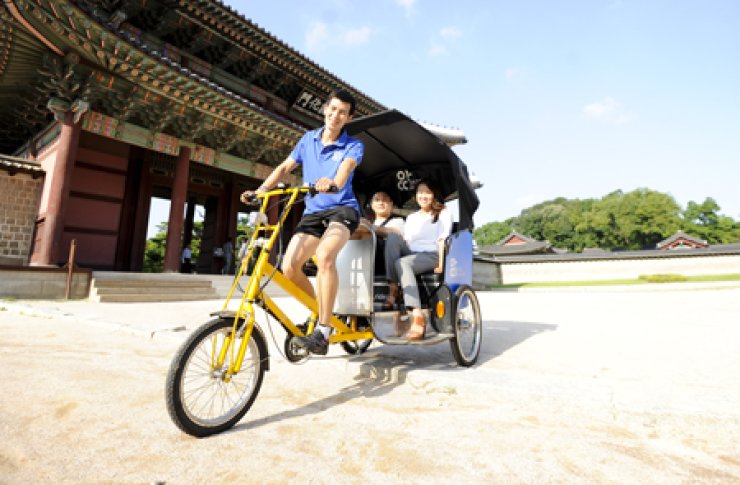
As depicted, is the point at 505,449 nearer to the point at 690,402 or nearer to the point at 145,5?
the point at 690,402

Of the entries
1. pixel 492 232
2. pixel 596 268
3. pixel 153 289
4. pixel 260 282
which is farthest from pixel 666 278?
pixel 492 232

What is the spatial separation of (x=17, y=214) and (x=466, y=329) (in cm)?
→ 1100

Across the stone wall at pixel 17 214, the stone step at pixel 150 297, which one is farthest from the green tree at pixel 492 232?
the stone wall at pixel 17 214

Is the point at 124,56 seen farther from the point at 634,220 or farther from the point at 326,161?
the point at 634,220

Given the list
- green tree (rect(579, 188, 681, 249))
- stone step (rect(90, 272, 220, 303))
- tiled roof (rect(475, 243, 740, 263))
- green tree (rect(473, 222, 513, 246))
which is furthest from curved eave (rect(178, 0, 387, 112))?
green tree (rect(473, 222, 513, 246))

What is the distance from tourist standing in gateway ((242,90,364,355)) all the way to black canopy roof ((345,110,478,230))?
2.70 ft

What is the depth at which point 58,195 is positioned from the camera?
7578 mm

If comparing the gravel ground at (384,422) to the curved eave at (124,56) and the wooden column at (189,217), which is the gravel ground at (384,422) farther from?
the wooden column at (189,217)

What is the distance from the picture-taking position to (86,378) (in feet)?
7.50

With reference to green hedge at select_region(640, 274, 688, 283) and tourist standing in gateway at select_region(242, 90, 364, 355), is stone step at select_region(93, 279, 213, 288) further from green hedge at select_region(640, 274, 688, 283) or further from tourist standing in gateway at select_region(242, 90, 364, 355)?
green hedge at select_region(640, 274, 688, 283)

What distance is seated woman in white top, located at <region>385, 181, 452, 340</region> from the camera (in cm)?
287

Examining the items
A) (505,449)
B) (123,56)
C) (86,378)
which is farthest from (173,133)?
(505,449)

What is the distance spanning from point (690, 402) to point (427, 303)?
1.73m

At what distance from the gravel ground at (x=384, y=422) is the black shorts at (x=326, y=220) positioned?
1044mm
